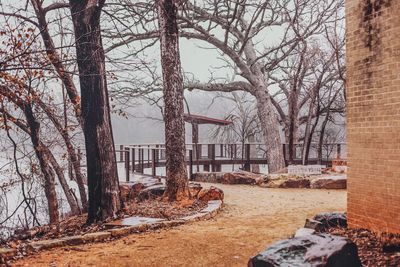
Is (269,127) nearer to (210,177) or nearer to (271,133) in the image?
(271,133)

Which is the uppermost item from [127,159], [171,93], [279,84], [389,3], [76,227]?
[279,84]

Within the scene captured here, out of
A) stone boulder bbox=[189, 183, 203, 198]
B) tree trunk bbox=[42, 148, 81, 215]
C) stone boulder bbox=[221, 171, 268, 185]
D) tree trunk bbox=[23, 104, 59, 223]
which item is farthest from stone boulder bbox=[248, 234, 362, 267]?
stone boulder bbox=[221, 171, 268, 185]

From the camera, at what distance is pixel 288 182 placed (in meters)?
12.3

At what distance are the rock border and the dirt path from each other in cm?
17

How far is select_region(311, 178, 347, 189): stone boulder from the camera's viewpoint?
11695mm

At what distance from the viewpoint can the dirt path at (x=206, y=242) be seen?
4.90 meters

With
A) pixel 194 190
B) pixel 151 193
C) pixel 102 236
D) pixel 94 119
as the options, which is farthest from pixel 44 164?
pixel 102 236

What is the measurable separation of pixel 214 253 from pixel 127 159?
29.3 ft

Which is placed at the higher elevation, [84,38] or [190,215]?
[84,38]

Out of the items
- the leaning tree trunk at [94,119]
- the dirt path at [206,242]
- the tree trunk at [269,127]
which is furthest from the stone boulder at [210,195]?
the tree trunk at [269,127]

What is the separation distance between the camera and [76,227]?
7242mm

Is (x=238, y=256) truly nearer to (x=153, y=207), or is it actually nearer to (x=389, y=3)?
(x=153, y=207)

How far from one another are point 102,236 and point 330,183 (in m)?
7.85

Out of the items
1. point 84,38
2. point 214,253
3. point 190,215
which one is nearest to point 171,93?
point 84,38
